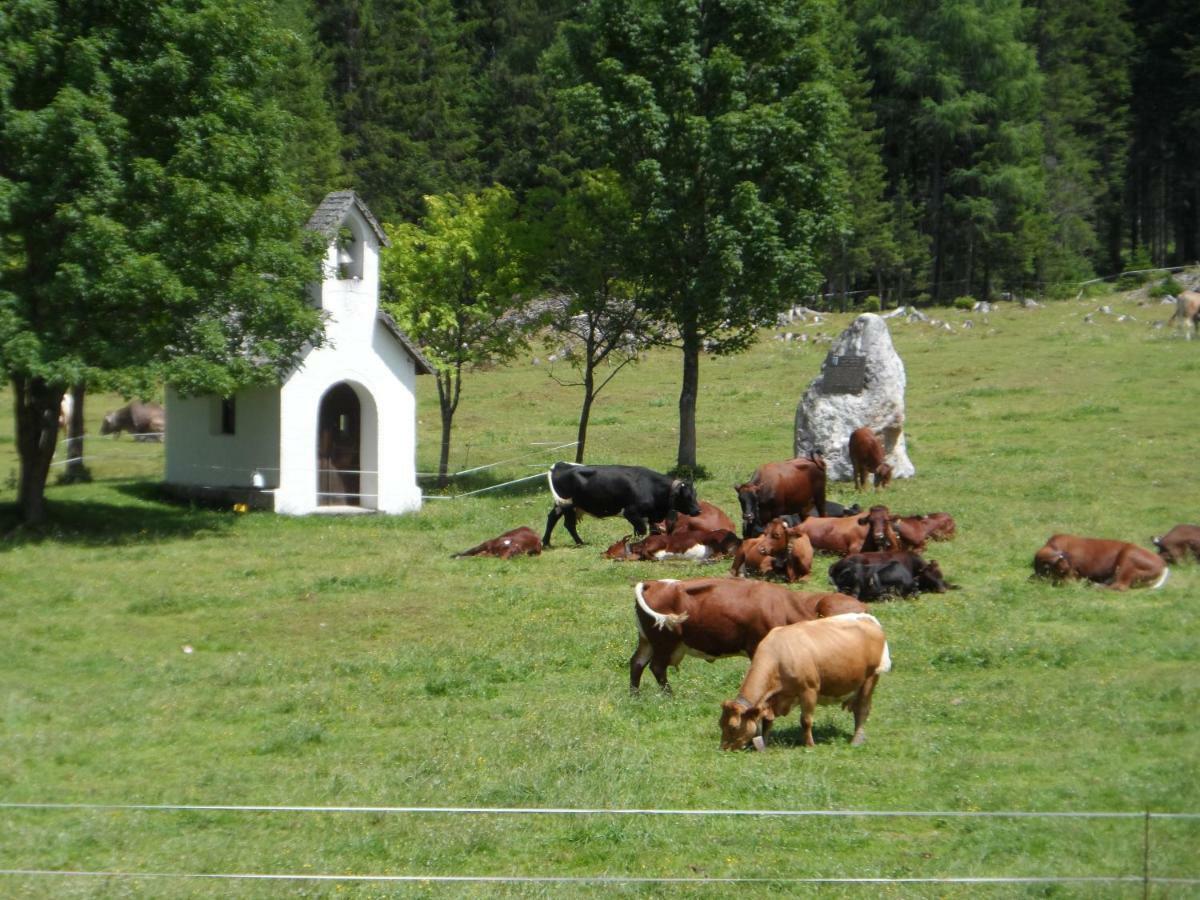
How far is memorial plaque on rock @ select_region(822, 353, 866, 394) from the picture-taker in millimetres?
29641

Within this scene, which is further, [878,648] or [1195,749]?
[878,648]

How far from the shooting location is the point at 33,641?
1741 cm

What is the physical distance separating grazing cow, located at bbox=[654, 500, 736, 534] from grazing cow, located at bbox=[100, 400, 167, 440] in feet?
79.0

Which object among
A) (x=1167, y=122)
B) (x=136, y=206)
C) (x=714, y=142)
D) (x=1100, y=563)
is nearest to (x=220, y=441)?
(x=136, y=206)

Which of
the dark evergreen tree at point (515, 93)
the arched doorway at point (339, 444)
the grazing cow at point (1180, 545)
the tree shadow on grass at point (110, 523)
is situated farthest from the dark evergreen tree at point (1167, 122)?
the tree shadow on grass at point (110, 523)

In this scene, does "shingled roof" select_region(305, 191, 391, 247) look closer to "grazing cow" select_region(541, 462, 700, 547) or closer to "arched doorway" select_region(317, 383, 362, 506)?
"arched doorway" select_region(317, 383, 362, 506)

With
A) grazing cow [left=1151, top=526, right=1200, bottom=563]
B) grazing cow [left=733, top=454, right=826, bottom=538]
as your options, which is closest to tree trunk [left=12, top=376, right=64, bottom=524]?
grazing cow [left=733, top=454, right=826, bottom=538]

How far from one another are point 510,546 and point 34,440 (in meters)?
9.54

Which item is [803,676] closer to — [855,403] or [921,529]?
[921,529]

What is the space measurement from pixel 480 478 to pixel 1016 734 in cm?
2276

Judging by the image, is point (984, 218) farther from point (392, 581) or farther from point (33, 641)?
point (33, 641)

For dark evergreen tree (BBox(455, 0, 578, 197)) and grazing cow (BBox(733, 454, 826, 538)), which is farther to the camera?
dark evergreen tree (BBox(455, 0, 578, 197))

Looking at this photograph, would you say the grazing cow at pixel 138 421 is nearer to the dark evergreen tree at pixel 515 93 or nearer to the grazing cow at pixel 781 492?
the grazing cow at pixel 781 492

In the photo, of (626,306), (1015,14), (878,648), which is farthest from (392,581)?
(1015,14)
